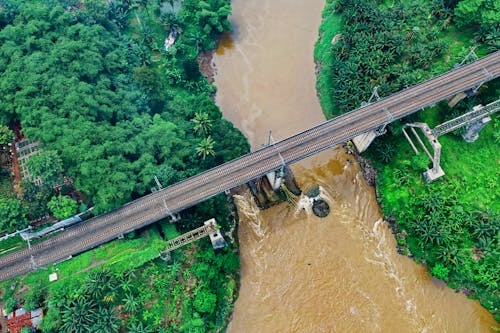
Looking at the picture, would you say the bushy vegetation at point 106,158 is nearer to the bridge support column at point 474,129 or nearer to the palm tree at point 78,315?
the palm tree at point 78,315

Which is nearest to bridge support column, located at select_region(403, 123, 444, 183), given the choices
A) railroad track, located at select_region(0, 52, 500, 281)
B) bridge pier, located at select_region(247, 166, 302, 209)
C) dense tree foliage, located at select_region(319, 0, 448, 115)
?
railroad track, located at select_region(0, 52, 500, 281)

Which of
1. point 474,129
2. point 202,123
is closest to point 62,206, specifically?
point 202,123

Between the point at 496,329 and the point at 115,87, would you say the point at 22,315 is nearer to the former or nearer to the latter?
the point at 115,87

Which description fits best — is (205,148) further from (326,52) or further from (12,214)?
(326,52)

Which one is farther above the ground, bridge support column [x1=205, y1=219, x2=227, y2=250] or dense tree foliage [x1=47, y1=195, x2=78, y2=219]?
dense tree foliage [x1=47, y1=195, x2=78, y2=219]

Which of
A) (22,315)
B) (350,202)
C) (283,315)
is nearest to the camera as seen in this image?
(22,315)

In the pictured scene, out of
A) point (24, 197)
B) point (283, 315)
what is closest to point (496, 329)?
point (283, 315)

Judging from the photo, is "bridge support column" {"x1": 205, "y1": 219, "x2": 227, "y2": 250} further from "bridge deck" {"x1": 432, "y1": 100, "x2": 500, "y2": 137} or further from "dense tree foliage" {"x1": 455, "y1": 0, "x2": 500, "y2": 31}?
"dense tree foliage" {"x1": 455, "y1": 0, "x2": 500, "y2": 31}
